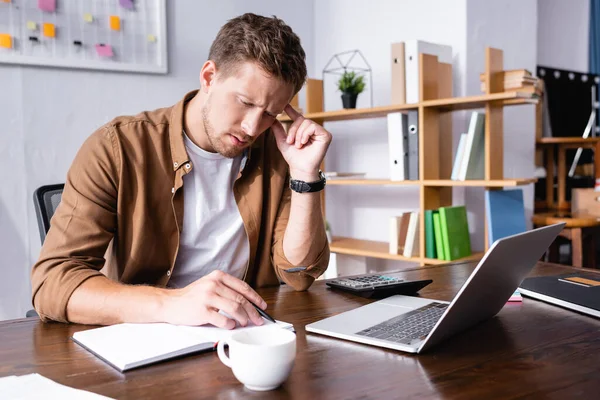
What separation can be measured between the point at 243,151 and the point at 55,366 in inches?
33.4

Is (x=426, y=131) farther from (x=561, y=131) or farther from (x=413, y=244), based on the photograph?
(x=561, y=131)

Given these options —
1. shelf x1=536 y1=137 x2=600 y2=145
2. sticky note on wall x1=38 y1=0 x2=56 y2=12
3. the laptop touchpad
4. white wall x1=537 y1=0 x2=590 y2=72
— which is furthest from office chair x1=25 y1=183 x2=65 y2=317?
white wall x1=537 y1=0 x2=590 y2=72

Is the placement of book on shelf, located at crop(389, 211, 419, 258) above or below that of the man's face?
below

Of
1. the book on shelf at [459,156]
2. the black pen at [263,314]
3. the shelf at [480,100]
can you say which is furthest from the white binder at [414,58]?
the black pen at [263,314]

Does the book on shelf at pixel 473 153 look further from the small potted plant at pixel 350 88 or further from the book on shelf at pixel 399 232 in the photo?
the small potted plant at pixel 350 88

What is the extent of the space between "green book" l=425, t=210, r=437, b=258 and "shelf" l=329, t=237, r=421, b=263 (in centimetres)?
8

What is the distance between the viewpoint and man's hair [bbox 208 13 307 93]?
4.30 feet

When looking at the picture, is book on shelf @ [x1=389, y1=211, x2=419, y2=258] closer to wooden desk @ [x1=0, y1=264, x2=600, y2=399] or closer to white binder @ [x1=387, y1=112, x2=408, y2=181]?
white binder @ [x1=387, y1=112, x2=408, y2=181]

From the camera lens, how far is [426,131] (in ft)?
8.95

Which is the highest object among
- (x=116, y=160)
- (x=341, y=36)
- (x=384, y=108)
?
(x=341, y=36)

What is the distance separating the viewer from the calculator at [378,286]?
1.19 metres

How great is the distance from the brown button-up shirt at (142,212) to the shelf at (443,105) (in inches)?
48.6

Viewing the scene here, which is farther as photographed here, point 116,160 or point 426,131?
Result: point 426,131

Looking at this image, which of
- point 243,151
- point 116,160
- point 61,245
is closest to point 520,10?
point 243,151
